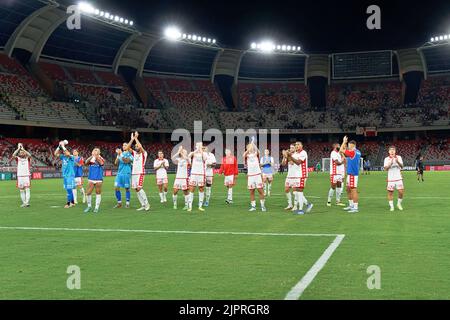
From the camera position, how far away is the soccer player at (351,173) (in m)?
15.8

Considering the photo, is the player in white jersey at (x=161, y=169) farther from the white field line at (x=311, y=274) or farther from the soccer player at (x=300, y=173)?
the white field line at (x=311, y=274)

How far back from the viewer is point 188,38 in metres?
60.5

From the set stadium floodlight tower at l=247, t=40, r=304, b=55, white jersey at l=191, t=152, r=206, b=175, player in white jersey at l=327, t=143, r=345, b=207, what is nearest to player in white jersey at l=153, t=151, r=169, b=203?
white jersey at l=191, t=152, r=206, b=175

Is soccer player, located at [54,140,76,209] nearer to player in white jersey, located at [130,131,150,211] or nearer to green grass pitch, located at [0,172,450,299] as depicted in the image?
player in white jersey, located at [130,131,150,211]

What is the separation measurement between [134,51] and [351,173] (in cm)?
5440

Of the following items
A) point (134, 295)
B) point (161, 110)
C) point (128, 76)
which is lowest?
point (134, 295)

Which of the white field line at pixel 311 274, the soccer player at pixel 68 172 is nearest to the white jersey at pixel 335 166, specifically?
the white field line at pixel 311 274

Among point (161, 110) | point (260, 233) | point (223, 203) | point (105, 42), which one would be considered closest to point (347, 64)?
point (161, 110)

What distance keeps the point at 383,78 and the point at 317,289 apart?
75970 millimetres

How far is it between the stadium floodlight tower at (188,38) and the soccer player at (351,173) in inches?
1788

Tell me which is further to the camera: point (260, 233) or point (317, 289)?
point (260, 233)

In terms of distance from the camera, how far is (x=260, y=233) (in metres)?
11.2

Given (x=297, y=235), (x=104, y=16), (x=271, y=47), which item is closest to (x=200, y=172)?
(x=297, y=235)
